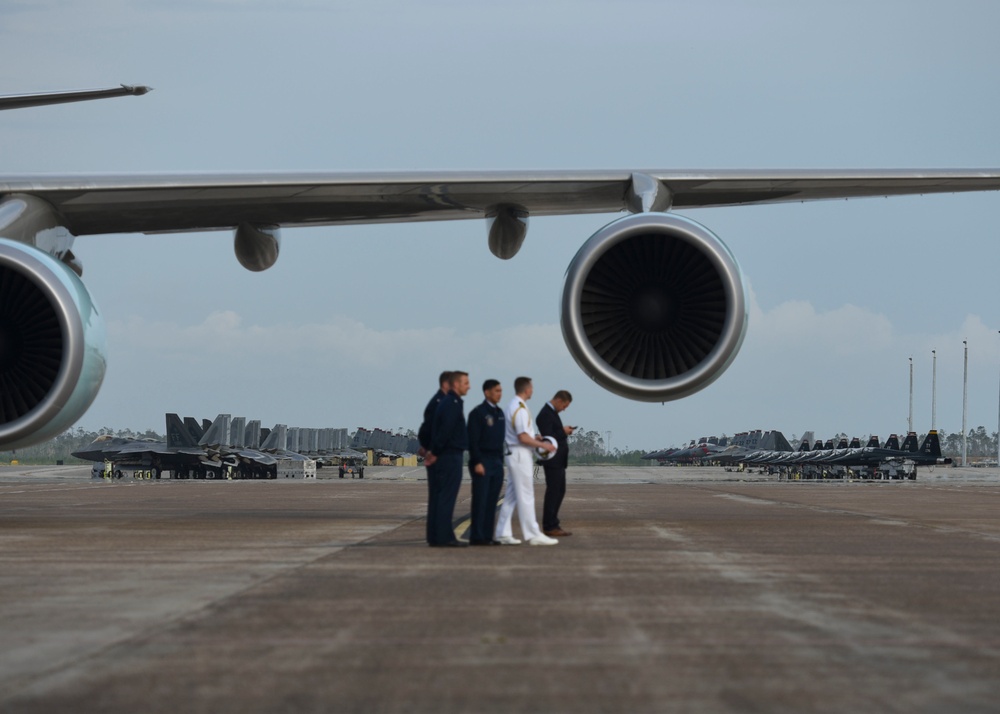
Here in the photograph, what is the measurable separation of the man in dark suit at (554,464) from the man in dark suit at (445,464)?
1739mm

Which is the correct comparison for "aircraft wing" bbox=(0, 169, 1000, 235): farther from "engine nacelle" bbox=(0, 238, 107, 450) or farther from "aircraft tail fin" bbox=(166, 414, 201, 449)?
"aircraft tail fin" bbox=(166, 414, 201, 449)

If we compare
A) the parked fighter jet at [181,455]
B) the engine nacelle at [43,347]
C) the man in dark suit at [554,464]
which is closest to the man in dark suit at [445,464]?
the man in dark suit at [554,464]

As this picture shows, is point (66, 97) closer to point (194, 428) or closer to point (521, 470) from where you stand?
point (521, 470)

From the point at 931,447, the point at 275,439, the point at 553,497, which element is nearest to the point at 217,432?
the point at 275,439

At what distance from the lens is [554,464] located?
1409cm

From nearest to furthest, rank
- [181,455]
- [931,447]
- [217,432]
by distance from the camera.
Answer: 1. [181,455]
2. [217,432]
3. [931,447]

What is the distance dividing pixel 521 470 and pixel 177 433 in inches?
1802

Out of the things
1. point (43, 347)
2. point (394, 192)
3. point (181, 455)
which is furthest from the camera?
point (181, 455)

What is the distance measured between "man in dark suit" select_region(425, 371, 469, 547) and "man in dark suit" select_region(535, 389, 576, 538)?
174 cm

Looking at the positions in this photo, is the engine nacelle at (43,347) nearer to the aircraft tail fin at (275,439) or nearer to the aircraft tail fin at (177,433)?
the aircraft tail fin at (177,433)

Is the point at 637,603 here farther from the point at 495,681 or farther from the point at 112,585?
the point at 112,585

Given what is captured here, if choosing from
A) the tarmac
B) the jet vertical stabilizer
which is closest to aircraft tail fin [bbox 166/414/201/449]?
the jet vertical stabilizer

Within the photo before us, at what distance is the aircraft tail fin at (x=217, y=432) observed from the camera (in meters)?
58.6

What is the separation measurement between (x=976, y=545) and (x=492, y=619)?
25.3 feet
